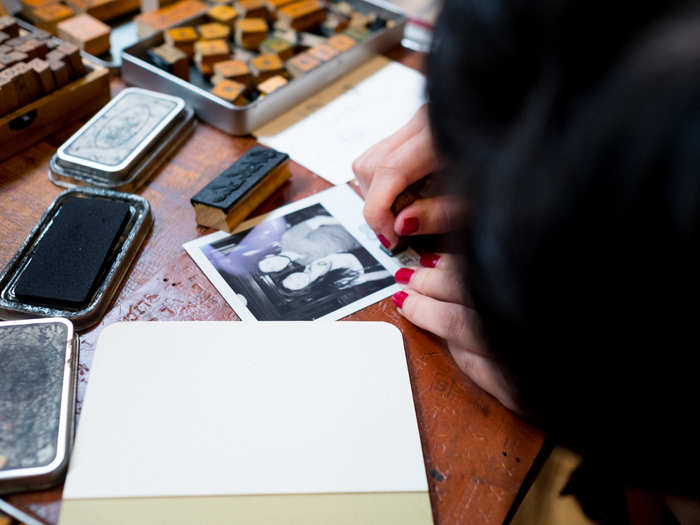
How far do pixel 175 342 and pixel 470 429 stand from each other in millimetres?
361

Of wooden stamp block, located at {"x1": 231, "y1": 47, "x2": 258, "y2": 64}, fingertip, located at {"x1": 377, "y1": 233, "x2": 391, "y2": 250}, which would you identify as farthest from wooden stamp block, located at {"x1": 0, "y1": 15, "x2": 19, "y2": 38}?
fingertip, located at {"x1": 377, "y1": 233, "x2": 391, "y2": 250}

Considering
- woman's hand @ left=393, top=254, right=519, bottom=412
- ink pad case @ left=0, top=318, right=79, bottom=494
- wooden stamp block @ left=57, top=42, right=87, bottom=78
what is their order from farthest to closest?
wooden stamp block @ left=57, top=42, right=87, bottom=78 < woman's hand @ left=393, top=254, right=519, bottom=412 < ink pad case @ left=0, top=318, right=79, bottom=494

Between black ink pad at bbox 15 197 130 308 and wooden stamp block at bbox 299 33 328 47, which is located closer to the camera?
black ink pad at bbox 15 197 130 308

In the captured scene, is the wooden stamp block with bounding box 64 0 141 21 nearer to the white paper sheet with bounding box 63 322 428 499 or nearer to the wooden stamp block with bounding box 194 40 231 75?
the wooden stamp block with bounding box 194 40 231 75

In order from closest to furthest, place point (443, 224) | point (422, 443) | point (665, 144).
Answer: point (665, 144)
point (422, 443)
point (443, 224)

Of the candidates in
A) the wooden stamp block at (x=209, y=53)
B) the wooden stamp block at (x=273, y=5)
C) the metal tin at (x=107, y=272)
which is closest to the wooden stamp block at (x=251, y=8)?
the wooden stamp block at (x=273, y=5)

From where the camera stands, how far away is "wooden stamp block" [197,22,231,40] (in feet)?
3.50

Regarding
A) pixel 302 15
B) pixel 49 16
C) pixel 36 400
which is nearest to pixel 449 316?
pixel 36 400

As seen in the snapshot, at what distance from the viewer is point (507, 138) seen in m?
0.30

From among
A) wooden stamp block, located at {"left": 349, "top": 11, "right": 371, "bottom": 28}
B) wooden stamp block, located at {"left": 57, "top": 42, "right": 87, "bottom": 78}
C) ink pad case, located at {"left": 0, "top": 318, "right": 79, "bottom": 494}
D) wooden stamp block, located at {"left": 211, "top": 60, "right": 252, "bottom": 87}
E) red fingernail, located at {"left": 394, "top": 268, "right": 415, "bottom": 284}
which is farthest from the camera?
wooden stamp block, located at {"left": 349, "top": 11, "right": 371, "bottom": 28}

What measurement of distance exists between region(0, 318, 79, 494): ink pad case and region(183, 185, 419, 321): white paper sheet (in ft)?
0.64

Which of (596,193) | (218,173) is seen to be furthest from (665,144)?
(218,173)

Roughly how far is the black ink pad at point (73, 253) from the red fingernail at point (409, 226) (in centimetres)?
38

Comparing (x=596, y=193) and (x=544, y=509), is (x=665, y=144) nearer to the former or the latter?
(x=596, y=193)
